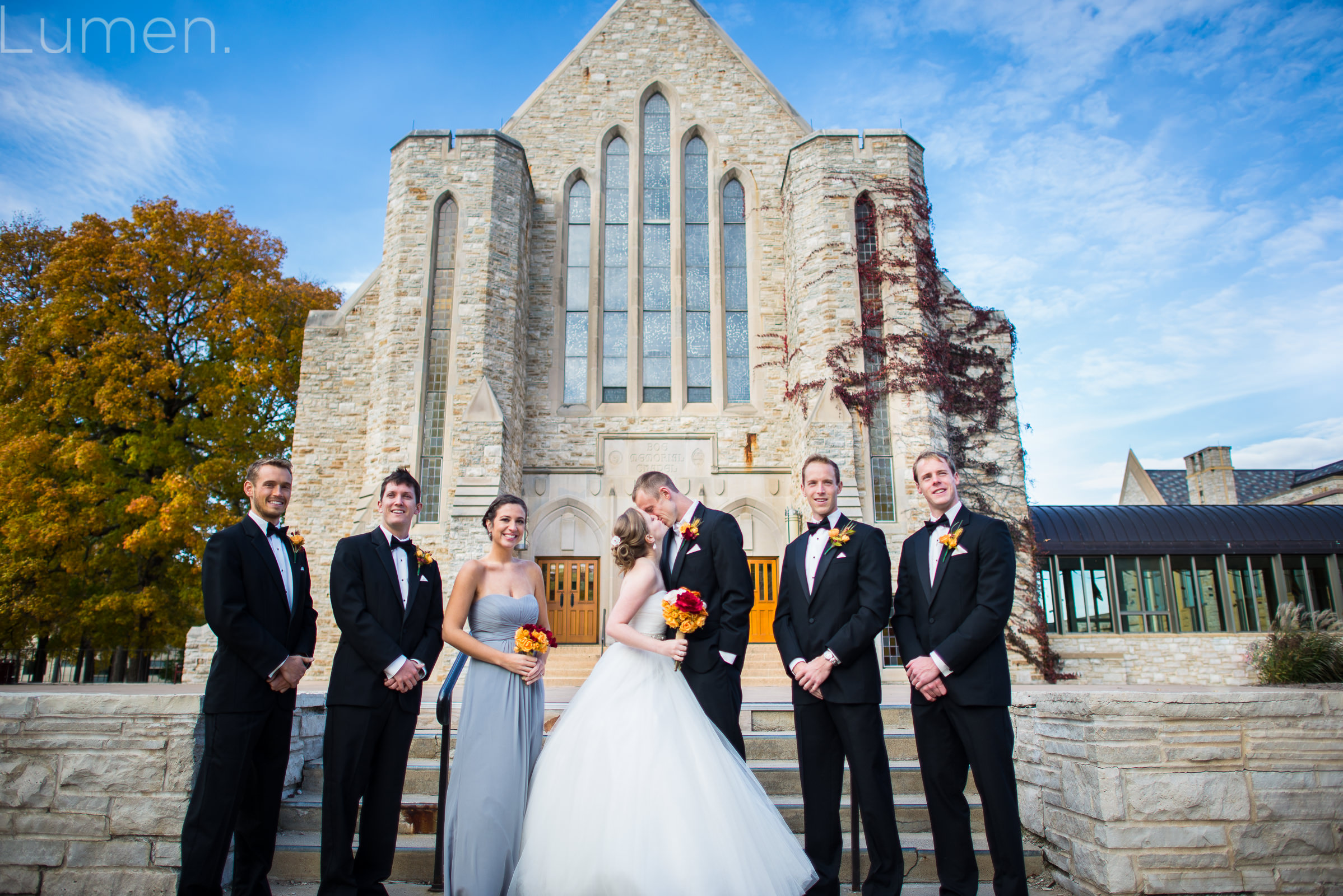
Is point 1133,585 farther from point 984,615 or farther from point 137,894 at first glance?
point 137,894

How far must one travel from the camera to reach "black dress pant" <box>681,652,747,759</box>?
140 inches

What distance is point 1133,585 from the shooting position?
14.2 meters

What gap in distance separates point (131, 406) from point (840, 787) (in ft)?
52.2

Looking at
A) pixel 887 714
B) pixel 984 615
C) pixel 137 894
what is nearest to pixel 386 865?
pixel 137 894

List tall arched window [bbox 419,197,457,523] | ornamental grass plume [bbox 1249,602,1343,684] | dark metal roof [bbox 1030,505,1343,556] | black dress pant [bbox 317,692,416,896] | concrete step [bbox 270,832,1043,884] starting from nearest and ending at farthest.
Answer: black dress pant [bbox 317,692,416,896] → concrete step [bbox 270,832,1043,884] → ornamental grass plume [bbox 1249,602,1343,684] → tall arched window [bbox 419,197,457,523] → dark metal roof [bbox 1030,505,1343,556]

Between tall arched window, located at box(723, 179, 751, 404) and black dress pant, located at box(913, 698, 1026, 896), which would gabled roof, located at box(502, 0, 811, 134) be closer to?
tall arched window, located at box(723, 179, 751, 404)

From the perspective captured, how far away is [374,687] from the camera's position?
3.44m

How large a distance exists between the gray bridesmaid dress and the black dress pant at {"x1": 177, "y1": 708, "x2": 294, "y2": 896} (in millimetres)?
802

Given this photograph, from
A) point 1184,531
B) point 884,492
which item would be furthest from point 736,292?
point 1184,531

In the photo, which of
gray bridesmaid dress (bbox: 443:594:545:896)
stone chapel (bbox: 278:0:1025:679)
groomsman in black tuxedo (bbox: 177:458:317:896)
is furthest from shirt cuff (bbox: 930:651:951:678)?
stone chapel (bbox: 278:0:1025:679)

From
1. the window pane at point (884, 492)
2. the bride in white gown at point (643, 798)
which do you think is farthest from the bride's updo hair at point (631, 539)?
the window pane at point (884, 492)

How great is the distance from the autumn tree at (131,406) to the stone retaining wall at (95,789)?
11088mm

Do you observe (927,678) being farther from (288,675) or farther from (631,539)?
(288,675)

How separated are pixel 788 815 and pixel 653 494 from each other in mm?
2242
